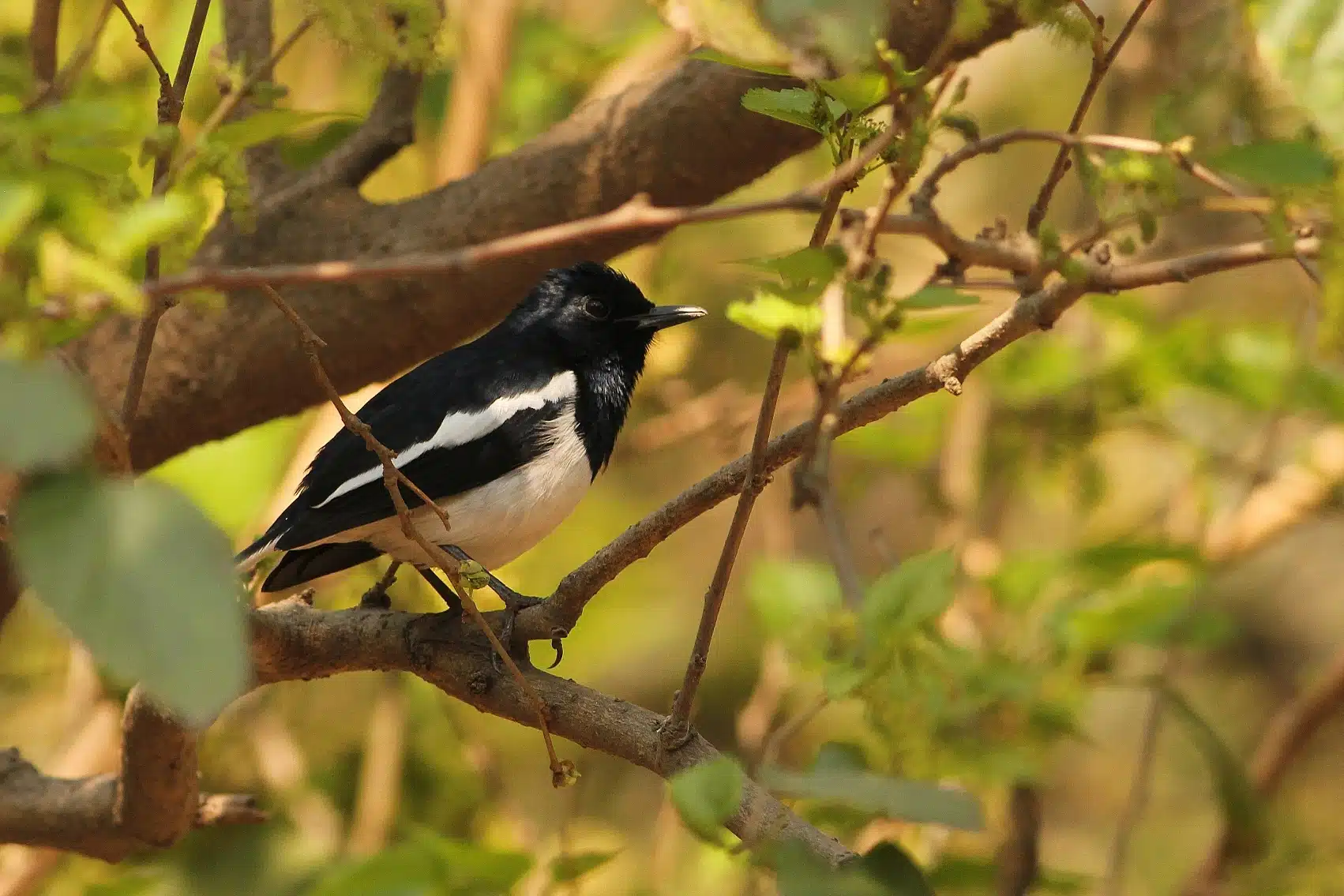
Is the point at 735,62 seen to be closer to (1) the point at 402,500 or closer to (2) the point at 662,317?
(1) the point at 402,500

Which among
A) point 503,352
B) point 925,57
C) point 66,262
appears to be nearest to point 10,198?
point 66,262

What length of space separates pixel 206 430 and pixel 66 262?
187 cm

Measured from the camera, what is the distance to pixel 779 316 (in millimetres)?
1103


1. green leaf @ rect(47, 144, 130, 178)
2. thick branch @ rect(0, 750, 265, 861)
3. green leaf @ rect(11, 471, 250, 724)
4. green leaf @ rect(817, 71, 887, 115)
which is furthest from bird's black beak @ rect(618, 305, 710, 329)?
green leaf @ rect(11, 471, 250, 724)

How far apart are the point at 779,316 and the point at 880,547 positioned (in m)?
1.42

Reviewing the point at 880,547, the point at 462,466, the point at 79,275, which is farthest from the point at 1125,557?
the point at 79,275

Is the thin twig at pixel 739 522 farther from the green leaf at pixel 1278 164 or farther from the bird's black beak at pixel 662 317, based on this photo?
the bird's black beak at pixel 662 317

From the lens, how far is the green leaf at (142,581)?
73 centimetres

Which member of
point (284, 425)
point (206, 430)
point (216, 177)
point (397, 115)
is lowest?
point (284, 425)

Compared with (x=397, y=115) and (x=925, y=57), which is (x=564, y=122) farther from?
(x=925, y=57)

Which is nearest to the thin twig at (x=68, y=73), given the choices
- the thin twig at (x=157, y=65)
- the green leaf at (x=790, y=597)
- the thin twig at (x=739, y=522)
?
the thin twig at (x=157, y=65)

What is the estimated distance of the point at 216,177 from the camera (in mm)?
1380

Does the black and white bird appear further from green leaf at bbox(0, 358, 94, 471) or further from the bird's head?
green leaf at bbox(0, 358, 94, 471)

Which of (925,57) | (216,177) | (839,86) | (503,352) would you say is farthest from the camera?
(503,352)
